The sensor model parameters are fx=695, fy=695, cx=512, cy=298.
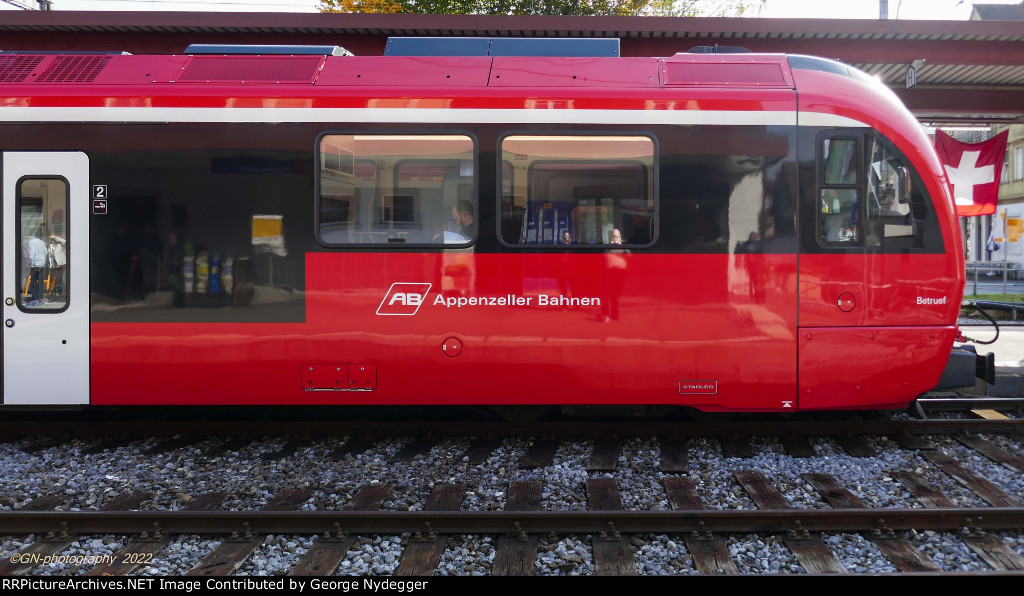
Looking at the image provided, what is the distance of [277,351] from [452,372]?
1.39 meters

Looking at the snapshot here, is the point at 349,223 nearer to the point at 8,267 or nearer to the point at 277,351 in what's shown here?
the point at 277,351

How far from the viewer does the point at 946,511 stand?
13.7 feet

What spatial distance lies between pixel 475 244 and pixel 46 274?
3.43 m

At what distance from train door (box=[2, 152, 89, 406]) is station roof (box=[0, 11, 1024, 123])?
A: 4.68 meters

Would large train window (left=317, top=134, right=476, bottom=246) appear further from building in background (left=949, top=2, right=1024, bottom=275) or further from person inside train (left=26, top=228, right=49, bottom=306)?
building in background (left=949, top=2, right=1024, bottom=275)

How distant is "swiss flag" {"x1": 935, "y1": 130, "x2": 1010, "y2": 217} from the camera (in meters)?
13.6

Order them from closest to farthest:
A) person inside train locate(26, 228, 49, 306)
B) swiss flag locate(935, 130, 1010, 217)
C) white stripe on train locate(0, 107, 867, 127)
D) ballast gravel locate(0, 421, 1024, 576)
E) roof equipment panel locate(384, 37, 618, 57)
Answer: ballast gravel locate(0, 421, 1024, 576) < white stripe on train locate(0, 107, 867, 127) < person inside train locate(26, 228, 49, 306) < roof equipment panel locate(384, 37, 618, 57) < swiss flag locate(935, 130, 1010, 217)

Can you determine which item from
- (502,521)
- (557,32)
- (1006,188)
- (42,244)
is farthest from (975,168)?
(1006,188)

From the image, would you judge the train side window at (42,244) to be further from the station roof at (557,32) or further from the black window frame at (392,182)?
the station roof at (557,32)

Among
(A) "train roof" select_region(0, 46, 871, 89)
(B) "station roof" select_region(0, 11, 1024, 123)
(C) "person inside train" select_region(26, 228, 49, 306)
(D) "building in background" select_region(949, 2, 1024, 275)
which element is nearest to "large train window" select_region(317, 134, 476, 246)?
(A) "train roof" select_region(0, 46, 871, 89)

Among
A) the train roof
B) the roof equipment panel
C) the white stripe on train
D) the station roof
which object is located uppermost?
the station roof

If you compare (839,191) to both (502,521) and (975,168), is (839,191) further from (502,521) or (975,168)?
(975,168)
